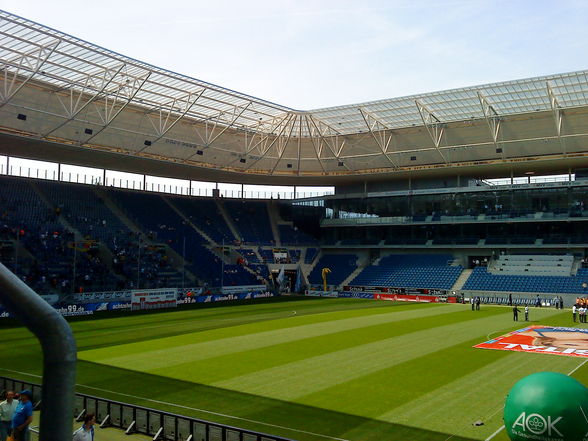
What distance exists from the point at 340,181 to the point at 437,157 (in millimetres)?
13992

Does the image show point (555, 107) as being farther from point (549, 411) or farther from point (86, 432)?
point (86, 432)

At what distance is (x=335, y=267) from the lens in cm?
7150

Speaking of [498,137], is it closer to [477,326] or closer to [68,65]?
[477,326]

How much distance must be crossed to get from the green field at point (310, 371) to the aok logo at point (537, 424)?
24.6 ft

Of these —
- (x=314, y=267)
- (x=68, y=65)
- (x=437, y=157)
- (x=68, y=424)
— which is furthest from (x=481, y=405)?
(x=314, y=267)

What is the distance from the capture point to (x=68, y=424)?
2.57 meters

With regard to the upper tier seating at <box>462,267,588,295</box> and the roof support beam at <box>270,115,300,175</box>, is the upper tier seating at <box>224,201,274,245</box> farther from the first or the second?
the upper tier seating at <box>462,267,588,295</box>

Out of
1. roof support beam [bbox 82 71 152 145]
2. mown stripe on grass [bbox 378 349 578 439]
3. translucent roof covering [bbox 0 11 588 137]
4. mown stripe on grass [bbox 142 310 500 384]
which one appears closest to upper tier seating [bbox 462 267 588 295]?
translucent roof covering [bbox 0 11 588 137]

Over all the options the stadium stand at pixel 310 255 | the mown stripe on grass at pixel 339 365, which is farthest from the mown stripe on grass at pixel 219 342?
the stadium stand at pixel 310 255

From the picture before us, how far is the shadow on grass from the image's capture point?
1368cm

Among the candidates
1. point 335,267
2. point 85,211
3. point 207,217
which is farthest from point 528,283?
point 85,211

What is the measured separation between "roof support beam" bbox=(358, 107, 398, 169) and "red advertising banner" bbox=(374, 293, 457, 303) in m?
15.5

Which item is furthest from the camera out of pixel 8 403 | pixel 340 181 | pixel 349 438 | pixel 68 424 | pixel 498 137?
pixel 340 181

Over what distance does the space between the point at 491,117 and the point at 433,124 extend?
602cm
